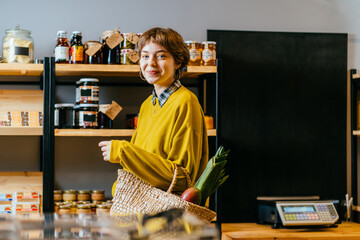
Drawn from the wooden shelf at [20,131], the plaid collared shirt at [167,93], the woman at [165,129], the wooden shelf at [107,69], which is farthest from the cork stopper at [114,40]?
the plaid collared shirt at [167,93]

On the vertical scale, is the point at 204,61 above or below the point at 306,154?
above

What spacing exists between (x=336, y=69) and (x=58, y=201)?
82.1 inches

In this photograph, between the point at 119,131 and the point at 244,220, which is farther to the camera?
the point at 244,220

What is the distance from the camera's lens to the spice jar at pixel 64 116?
2996mm

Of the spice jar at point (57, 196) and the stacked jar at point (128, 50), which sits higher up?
the stacked jar at point (128, 50)

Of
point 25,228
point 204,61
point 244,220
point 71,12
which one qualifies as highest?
point 71,12

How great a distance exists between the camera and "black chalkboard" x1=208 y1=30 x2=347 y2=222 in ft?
11.4

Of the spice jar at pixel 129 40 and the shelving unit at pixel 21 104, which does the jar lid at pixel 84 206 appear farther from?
the spice jar at pixel 129 40

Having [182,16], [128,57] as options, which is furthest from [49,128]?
[182,16]

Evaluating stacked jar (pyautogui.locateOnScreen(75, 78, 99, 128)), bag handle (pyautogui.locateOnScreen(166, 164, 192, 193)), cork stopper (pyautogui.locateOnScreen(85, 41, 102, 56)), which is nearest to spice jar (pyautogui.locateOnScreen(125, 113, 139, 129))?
stacked jar (pyautogui.locateOnScreen(75, 78, 99, 128))

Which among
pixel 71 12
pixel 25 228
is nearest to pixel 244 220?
pixel 71 12

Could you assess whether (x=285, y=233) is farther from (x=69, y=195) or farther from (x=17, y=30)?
(x=17, y=30)

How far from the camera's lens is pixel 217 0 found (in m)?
3.51

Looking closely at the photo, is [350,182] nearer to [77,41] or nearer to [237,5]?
[237,5]
